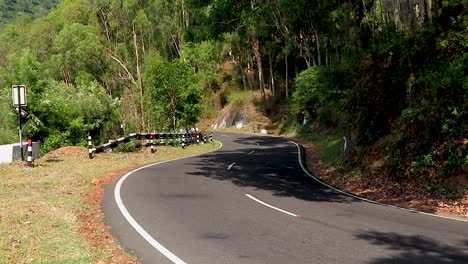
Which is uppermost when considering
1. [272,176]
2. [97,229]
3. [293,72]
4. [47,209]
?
[293,72]

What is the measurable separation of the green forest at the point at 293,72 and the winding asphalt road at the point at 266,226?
3801 millimetres

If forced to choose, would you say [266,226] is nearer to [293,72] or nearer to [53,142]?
[53,142]

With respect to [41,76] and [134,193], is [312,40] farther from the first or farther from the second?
[134,193]

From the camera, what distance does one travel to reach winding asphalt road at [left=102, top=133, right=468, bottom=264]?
7012mm

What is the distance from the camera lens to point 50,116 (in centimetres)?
2947

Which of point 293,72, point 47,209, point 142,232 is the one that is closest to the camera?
point 142,232

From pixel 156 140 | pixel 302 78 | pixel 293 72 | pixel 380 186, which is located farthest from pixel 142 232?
pixel 293 72

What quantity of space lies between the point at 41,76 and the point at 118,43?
23.5 metres

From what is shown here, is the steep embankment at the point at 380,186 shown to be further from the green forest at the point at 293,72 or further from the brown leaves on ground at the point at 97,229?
the brown leaves on ground at the point at 97,229

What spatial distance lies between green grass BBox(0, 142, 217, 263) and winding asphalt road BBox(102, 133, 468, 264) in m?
0.83

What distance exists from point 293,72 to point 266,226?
5856 cm

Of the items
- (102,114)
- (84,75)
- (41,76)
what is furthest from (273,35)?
(41,76)

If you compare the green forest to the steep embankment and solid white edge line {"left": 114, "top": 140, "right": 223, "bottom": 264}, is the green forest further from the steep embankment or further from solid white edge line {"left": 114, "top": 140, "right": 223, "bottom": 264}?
solid white edge line {"left": 114, "top": 140, "right": 223, "bottom": 264}

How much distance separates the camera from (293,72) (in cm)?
6575
